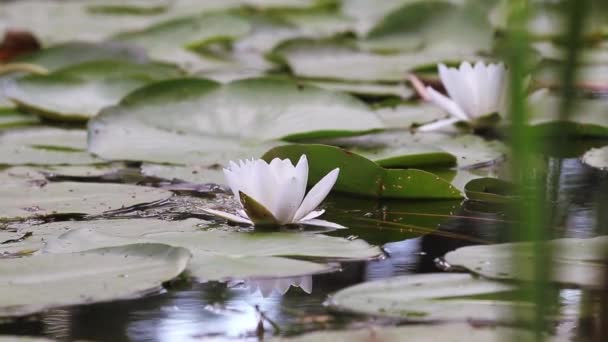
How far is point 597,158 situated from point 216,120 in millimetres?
682

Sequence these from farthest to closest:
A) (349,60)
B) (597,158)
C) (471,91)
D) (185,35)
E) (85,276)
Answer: (185,35)
(349,60)
(471,91)
(597,158)
(85,276)

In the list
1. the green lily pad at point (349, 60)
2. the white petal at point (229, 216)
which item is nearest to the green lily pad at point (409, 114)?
the green lily pad at point (349, 60)

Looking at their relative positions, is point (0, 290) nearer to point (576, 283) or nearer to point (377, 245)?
point (377, 245)

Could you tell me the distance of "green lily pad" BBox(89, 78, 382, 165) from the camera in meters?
1.69

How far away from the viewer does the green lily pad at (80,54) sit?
2463 millimetres

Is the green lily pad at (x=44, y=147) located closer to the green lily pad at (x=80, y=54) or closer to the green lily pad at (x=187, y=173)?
the green lily pad at (x=187, y=173)

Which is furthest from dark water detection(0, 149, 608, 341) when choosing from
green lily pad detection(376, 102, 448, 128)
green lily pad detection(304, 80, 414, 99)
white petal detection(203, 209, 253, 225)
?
green lily pad detection(304, 80, 414, 99)

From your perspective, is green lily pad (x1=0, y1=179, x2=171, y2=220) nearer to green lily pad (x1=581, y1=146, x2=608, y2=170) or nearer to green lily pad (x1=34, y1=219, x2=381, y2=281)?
green lily pad (x1=34, y1=219, x2=381, y2=281)

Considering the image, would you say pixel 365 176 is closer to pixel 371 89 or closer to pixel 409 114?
pixel 409 114

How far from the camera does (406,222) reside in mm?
1312

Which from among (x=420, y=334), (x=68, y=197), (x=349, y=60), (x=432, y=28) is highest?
(x=432, y=28)

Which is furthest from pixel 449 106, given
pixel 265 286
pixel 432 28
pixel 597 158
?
pixel 432 28

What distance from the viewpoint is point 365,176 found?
4.70 ft

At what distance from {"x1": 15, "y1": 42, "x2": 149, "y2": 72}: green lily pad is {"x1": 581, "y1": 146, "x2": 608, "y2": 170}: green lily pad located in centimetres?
122
